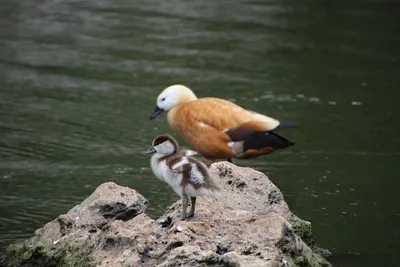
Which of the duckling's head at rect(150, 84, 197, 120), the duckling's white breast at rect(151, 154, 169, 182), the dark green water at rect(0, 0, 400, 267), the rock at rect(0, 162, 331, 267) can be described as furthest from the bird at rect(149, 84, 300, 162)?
the duckling's white breast at rect(151, 154, 169, 182)

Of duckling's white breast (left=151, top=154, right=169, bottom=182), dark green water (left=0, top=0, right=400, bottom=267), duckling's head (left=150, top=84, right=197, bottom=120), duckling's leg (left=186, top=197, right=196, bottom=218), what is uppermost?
duckling's white breast (left=151, top=154, right=169, bottom=182)

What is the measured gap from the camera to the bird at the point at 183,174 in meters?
6.13

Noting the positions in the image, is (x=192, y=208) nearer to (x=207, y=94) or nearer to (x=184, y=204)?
(x=184, y=204)

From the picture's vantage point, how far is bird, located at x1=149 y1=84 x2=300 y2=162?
8.80 meters

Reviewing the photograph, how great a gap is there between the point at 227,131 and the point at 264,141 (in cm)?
38

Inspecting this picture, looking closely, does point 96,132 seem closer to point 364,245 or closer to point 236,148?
point 236,148

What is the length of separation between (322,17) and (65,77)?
4953 mm

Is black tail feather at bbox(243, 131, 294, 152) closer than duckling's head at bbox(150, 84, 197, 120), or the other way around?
black tail feather at bbox(243, 131, 294, 152)

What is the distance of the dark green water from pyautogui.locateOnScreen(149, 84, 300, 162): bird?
0.45 metres

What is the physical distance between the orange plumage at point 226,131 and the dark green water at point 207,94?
1.47ft

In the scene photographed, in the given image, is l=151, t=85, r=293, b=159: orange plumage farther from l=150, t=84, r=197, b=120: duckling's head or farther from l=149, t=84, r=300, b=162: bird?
l=150, t=84, r=197, b=120: duckling's head

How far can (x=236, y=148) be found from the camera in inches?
349

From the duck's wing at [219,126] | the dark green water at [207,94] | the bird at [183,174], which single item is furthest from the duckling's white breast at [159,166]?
the duck's wing at [219,126]

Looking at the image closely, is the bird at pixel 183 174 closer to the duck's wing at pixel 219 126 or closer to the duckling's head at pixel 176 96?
the duck's wing at pixel 219 126
